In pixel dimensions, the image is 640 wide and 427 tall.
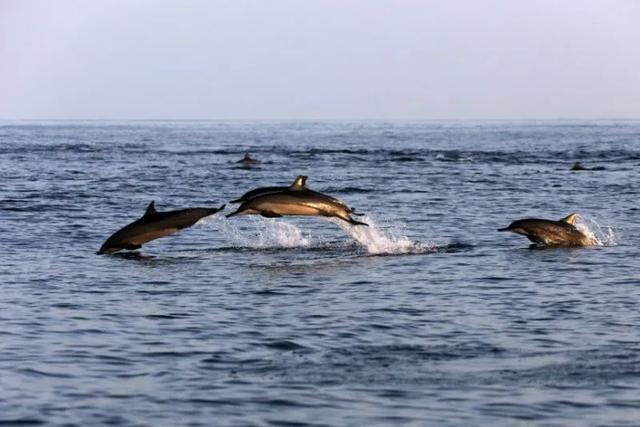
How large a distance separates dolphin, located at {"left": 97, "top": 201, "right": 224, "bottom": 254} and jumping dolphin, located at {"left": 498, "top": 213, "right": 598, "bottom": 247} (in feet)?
17.1

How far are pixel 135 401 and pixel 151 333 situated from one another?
10.2ft

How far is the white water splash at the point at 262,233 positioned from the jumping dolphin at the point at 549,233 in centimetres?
374

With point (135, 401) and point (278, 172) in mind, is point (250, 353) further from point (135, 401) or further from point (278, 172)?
point (278, 172)

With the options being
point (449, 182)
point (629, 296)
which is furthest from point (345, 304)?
point (449, 182)

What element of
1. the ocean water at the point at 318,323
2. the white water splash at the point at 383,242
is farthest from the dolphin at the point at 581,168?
the white water splash at the point at 383,242

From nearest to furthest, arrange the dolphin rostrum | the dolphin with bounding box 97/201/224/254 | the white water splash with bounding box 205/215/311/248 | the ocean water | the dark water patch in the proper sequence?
the ocean water, the dark water patch, the dolphin rostrum, the dolphin with bounding box 97/201/224/254, the white water splash with bounding box 205/215/311/248

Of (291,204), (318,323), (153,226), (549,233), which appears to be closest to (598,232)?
(549,233)

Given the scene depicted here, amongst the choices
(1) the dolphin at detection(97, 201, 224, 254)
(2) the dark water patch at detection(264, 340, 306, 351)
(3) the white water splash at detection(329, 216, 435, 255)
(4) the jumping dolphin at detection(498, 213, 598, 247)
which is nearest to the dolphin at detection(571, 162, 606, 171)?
(3) the white water splash at detection(329, 216, 435, 255)

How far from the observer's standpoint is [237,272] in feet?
62.2

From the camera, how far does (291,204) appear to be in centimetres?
2002

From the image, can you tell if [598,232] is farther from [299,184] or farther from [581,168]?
[581,168]

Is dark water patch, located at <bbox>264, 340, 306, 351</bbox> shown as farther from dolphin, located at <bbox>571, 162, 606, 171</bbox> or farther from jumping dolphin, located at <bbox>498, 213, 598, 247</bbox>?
dolphin, located at <bbox>571, 162, 606, 171</bbox>

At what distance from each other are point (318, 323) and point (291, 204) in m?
5.85

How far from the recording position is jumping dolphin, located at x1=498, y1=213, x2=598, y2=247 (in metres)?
22.2
